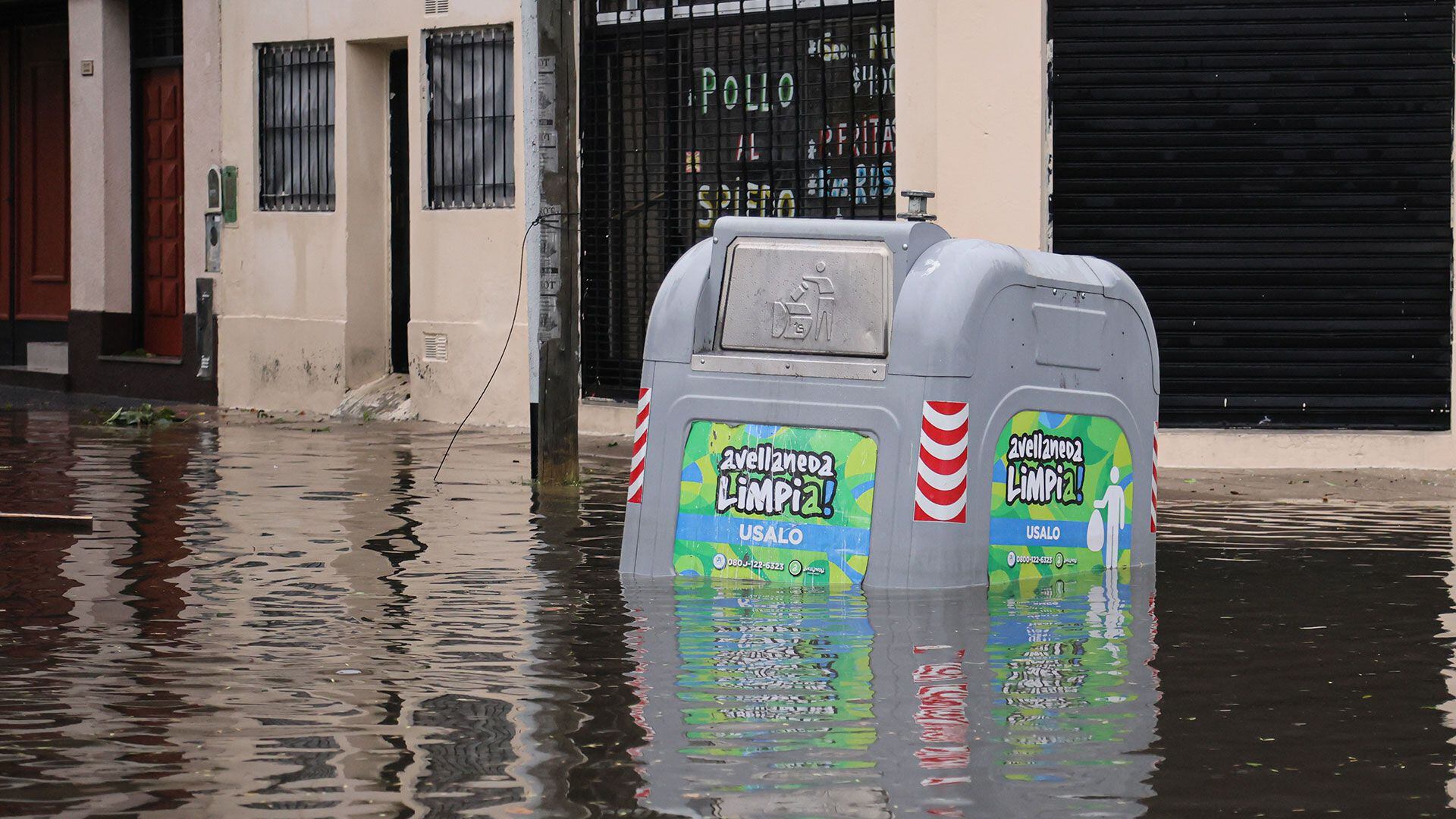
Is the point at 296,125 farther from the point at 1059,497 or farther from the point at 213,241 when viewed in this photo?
the point at 1059,497

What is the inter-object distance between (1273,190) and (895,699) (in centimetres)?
905

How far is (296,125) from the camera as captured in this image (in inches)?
819

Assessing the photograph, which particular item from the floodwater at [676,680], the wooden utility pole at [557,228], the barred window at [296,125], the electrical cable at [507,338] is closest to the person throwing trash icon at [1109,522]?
the floodwater at [676,680]

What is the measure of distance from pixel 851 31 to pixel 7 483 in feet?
21.9

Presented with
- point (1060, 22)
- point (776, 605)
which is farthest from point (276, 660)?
point (1060, 22)

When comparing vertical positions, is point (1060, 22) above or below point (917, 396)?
above

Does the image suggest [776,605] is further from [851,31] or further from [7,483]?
[851,31]

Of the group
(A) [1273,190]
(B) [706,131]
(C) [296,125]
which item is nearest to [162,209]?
(C) [296,125]

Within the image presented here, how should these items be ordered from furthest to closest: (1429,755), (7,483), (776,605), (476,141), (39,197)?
(39,197), (476,141), (7,483), (776,605), (1429,755)

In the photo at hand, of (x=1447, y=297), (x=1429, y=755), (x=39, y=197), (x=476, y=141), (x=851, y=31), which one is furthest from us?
(x=39, y=197)

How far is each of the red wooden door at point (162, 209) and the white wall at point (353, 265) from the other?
131 cm

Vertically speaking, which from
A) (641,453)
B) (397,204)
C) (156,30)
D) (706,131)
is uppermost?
(156,30)

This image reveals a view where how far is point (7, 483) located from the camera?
A: 13945 mm

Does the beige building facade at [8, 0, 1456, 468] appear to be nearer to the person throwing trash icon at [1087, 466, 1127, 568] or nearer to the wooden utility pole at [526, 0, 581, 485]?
the wooden utility pole at [526, 0, 581, 485]
